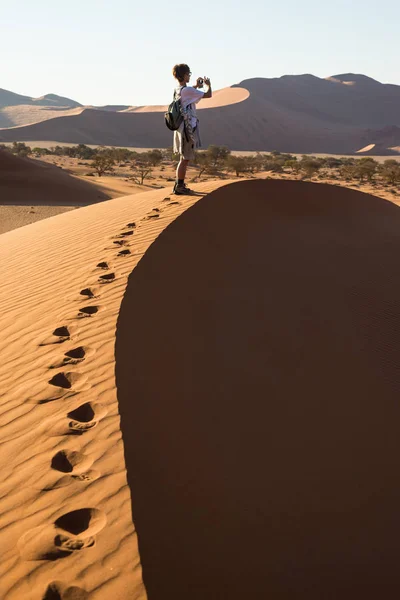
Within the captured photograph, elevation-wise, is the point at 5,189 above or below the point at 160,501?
below

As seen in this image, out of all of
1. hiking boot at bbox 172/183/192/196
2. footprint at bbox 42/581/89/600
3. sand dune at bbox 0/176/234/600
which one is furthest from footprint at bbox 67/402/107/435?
hiking boot at bbox 172/183/192/196

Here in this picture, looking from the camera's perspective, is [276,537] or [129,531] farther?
[276,537]

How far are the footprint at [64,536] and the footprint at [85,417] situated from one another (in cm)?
70

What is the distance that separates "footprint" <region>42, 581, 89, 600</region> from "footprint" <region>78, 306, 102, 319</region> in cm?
302

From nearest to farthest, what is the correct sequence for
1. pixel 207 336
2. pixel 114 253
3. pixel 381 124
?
pixel 207 336, pixel 114 253, pixel 381 124

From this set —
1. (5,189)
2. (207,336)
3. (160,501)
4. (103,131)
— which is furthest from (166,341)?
(103,131)

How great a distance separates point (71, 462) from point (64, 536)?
1.87 ft

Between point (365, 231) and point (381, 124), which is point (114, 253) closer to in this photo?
point (365, 231)

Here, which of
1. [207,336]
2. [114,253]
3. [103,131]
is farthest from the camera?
[103,131]

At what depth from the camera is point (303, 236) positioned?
9289 millimetres

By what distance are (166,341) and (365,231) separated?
6.61 m

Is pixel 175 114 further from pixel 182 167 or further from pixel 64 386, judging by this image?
pixel 64 386

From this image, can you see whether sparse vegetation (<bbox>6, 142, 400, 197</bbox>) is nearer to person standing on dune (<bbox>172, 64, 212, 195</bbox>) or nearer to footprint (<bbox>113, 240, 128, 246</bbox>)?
person standing on dune (<bbox>172, 64, 212, 195</bbox>)

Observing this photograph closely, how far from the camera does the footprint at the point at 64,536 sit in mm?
2738
